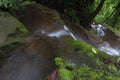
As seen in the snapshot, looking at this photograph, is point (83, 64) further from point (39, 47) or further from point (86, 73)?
point (39, 47)

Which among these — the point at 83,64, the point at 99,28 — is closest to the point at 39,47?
the point at 83,64

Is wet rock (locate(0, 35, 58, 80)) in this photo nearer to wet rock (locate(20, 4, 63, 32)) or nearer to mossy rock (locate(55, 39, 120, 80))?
mossy rock (locate(55, 39, 120, 80))

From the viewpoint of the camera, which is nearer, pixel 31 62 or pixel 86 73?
pixel 86 73

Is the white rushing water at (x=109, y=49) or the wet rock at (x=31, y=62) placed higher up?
the wet rock at (x=31, y=62)

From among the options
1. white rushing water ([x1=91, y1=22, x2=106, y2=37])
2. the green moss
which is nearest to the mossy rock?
→ the green moss

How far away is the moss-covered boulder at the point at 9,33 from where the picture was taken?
6535 mm

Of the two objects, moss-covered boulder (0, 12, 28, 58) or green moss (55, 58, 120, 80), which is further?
moss-covered boulder (0, 12, 28, 58)

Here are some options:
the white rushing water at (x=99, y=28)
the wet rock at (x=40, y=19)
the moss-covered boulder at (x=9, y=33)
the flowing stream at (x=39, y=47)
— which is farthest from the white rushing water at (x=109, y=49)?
the moss-covered boulder at (x=9, y=33)

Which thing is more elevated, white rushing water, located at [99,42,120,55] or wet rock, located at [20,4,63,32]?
wet rock, located at [20,4,63,32]

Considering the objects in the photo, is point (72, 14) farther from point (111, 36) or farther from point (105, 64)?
point (105, 64)

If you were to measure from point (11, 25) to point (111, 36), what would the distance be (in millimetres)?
5421

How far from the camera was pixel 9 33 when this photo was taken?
6.93 meters

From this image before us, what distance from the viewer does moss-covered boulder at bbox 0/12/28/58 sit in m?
6.53

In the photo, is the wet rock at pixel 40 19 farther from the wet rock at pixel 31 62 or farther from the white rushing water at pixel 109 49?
the white rushing water at pixel 109 49
